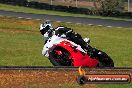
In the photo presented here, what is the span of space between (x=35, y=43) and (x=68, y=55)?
12.7 metres

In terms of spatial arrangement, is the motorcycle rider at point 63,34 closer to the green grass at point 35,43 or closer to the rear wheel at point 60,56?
the rear wheel at point 60,56

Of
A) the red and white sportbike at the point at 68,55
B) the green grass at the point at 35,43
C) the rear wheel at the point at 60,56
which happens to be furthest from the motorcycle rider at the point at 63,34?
the green grass at the point at 35,43

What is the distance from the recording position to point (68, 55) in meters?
11.7

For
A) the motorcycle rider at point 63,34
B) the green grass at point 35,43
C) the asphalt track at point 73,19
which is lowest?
the green grass at point 35,43

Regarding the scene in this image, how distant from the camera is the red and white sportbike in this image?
454 inches

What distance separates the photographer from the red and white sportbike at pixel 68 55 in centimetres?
1154

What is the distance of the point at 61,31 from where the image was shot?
11758 millimetres

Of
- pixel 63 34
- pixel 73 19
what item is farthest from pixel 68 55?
pixel 73 19

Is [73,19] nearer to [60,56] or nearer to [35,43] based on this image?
[35,43]

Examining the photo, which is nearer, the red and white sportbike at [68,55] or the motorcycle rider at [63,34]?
the red and white sportbike at [68,55]

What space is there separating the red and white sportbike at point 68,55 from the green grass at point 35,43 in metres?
0.71

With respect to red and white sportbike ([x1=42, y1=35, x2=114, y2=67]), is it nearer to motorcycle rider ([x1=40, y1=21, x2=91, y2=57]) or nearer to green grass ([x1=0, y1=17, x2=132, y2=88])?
motorcycle rider ([x1=40, y1=21, x2=91, y2=57])

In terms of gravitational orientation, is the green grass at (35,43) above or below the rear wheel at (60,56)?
below

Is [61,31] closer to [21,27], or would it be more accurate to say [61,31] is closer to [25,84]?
[25,84]
